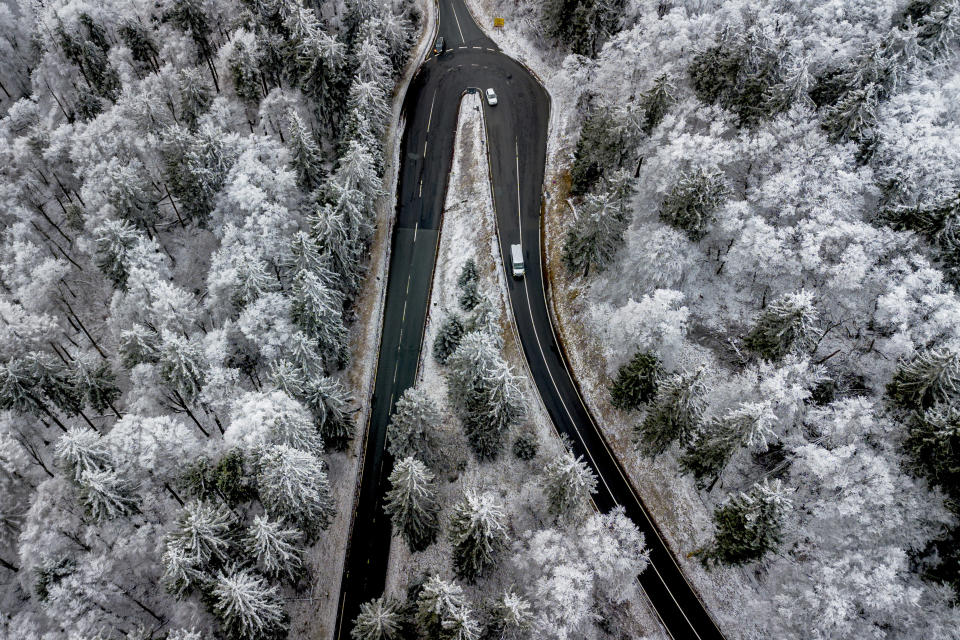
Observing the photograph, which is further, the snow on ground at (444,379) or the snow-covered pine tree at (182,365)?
the snow on ground at (444,379)

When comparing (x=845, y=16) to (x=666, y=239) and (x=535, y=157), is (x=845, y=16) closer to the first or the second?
(x=666, y=239)

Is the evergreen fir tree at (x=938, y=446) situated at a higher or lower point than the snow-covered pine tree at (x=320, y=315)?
lower

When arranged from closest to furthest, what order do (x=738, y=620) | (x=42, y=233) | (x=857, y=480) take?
(x=857, y=480), (x=738, y=620), (x=42, y=233)

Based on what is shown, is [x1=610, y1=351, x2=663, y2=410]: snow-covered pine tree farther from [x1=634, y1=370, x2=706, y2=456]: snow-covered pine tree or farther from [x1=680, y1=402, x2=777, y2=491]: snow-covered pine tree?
[x1=680, y1=402, x2=777, y2=491]: snow-covered pine tree

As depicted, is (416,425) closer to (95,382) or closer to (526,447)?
(526,447)

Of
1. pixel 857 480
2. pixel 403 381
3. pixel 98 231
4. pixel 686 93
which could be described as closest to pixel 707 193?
pixel 686 93

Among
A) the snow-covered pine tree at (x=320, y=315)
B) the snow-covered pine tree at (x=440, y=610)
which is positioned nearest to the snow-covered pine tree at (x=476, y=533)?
the snow-covered pine tree at (x=440, y=610)

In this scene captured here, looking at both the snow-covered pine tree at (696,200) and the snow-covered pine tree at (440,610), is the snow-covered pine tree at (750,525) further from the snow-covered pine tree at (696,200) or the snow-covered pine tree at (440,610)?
the snow-covered pine tree at (696,200)
